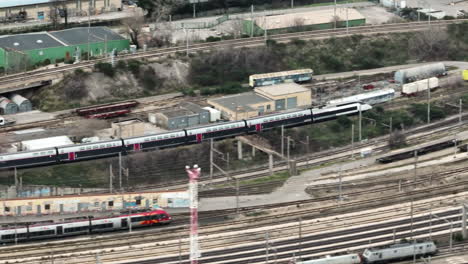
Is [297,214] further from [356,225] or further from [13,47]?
[13,47]

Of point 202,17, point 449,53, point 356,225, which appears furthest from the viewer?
point 202,17

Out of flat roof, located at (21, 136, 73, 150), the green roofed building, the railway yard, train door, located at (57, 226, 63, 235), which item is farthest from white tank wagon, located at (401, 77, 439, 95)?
train door, located at (57, 226, 63, 235)

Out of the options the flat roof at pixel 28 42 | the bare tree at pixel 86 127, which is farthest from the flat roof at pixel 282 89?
the flat roof at pixel 28 42

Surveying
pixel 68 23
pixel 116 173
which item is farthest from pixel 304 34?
pixel 116 173

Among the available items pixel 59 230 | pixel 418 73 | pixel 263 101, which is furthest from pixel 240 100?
pixel 59 230

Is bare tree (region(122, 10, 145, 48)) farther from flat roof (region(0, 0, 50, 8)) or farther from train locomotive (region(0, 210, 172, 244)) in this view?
train locomotive (region(0, 210, 172, 244))
